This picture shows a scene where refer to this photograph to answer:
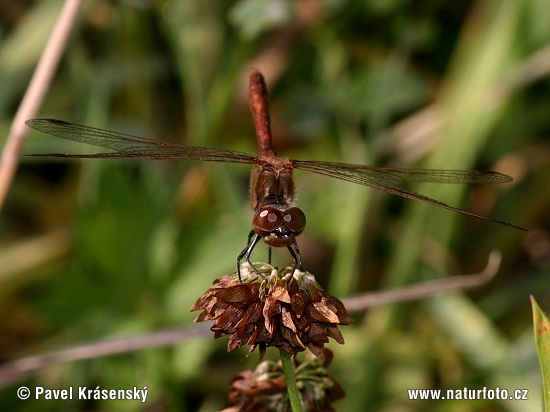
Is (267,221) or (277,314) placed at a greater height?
(267,221)

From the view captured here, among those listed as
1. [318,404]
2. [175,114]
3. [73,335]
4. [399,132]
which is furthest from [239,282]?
[175,114]

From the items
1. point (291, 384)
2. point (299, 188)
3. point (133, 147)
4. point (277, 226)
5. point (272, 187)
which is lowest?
point (291, 384)

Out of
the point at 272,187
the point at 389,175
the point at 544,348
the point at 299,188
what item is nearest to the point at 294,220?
the point at 272,187

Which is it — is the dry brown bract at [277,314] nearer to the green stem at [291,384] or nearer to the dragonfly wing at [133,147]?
the green stem at [291,384]

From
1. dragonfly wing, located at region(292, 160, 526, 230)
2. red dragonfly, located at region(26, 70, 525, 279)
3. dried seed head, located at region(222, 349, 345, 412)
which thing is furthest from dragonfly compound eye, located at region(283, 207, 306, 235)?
dried seed head, located at region(222, 349, 345, 412)

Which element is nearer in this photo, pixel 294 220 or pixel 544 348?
pixel 544 348

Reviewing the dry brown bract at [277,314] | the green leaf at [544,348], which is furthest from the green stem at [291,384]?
the green leaf at [544,348]

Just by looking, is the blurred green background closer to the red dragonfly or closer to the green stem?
the red dragonfly

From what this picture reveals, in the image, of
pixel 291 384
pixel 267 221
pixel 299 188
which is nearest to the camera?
pixel 291 384

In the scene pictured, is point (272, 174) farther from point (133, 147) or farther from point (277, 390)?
point (277, 390)
